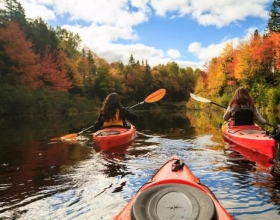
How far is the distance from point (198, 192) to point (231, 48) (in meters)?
37.4

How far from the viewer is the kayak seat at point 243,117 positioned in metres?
9.11

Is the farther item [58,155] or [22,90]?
[22,90]

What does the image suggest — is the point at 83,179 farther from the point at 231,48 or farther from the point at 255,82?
the point at 231,48

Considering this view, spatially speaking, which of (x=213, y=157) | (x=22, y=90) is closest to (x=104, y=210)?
(x=213, y=157)

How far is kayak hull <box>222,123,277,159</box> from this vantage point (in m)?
6.77

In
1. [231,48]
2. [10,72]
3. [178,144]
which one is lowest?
[178,144]

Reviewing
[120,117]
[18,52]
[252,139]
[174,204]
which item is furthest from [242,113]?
[18,52]

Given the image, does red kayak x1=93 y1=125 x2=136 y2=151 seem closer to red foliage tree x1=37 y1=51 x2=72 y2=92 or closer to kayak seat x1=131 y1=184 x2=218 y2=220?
kayak seat x1=131 y1=184 x2=218 y2=220

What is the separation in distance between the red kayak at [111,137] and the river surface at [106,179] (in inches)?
10.1

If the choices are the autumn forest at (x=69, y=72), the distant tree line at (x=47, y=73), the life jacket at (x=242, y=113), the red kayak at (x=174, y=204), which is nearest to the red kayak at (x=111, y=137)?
the life jacket at (x=242, y=113)

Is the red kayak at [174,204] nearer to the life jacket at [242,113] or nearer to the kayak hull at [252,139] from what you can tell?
the kayak hull at [252,139]

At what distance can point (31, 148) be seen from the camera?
9.72 metres

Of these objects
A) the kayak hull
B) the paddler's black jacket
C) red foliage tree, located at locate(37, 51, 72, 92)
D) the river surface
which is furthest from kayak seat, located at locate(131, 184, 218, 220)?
red foliage tree, located at locate(37, 51, 72, 92)

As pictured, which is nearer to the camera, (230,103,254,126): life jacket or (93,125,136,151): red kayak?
(93,125,136,151): red kayak
